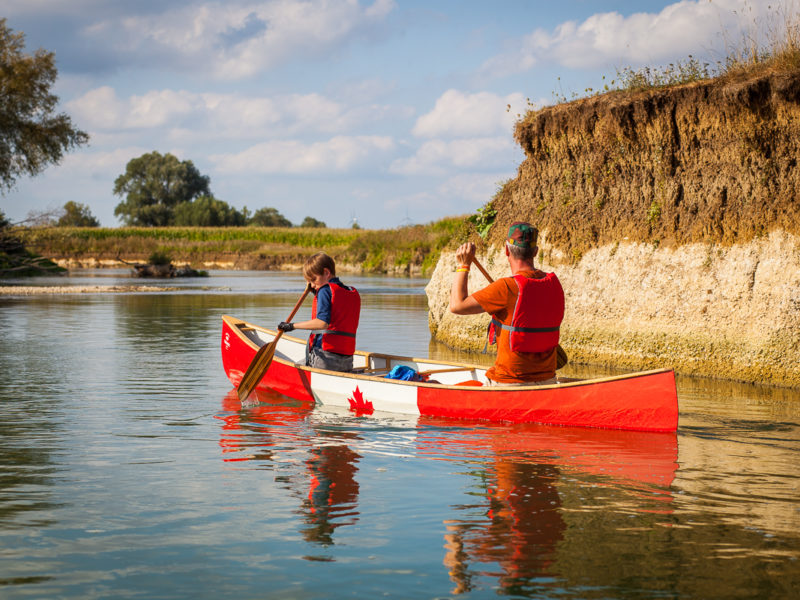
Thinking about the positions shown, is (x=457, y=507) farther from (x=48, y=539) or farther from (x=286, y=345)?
(x=286, y=345)

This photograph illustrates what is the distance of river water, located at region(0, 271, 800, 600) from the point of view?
4.64m

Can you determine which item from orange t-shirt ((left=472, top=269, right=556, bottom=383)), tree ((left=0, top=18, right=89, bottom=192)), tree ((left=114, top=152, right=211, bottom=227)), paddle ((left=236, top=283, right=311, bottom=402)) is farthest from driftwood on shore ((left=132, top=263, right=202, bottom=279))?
tree ((left=114, top=152, right=211, bottom=227))

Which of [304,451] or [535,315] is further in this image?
[535,315]

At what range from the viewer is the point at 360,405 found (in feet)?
32.4

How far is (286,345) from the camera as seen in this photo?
1282cm

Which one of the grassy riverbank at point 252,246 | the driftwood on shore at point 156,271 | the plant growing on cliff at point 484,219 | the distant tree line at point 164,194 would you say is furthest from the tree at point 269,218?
the plant growing on cliff at point 484,219

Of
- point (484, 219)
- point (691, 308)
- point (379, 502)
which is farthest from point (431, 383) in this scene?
point (484, 219)

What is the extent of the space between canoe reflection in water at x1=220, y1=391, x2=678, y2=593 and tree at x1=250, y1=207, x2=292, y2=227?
400ft

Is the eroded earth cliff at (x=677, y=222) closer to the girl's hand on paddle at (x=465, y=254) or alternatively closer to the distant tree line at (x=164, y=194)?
the girl's hand on paddle at (x=465, y=254)

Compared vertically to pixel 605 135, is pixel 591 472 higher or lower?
lower

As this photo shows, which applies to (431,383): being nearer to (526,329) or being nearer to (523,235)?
(526,329)

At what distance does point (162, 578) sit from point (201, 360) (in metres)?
10.0

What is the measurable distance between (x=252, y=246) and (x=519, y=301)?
Result: 73395 mm

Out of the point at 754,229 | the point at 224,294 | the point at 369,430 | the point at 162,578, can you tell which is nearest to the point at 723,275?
the point at 754,229
